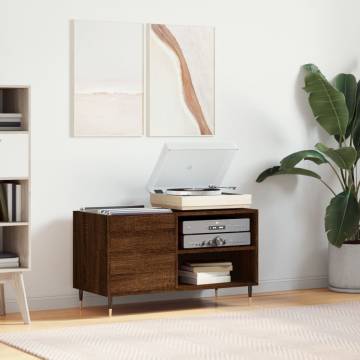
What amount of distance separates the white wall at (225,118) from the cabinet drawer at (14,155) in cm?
44

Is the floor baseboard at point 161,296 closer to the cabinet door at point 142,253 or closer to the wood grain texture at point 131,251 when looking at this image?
the wood grain texture at point 131,251

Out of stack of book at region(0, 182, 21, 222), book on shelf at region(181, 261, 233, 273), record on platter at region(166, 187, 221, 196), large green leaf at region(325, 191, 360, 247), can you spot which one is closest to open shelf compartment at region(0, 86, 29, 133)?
stack of book at region(0, 182, 21, 222)

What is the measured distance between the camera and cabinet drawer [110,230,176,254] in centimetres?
539

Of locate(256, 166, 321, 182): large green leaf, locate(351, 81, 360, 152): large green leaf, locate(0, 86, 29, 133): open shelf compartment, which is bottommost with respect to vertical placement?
locate(256, 166, 321, 182): large green leaf

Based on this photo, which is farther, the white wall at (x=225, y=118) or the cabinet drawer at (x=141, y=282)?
the white wall at (x=225, y=118)

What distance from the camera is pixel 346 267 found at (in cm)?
620

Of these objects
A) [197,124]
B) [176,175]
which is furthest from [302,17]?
[176,175]

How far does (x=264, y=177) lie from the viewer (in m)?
6.20

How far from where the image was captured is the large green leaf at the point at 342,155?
589 centimetres

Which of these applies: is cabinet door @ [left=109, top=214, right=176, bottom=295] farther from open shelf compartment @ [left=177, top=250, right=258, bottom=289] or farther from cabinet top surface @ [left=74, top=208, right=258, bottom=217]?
open shelf compartment @ [left=177, top=250, right=258, bottom=289]

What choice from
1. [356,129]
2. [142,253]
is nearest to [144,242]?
[142,253]

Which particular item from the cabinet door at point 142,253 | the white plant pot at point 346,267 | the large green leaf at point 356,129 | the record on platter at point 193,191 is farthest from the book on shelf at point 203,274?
the large green leaf at point 356,129

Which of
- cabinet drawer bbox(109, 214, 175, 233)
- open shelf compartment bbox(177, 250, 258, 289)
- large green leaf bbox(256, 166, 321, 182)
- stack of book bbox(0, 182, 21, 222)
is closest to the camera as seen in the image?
stack of book bbox(0, 182, 21, 222)

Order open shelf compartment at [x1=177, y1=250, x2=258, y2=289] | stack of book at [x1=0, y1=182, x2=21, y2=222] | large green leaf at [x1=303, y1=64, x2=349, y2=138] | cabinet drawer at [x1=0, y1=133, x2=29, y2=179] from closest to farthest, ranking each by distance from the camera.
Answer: cabinet drawer at [x1=0, y1=133, x2=29, y2=179] → stack of book at [x1=0, y1=182, x2=21, y2=222] → open shelf compartment at [x1=177, y1=250, x2=258, y2=289] → large green leaf at [x1=303, y1=64, x2=349, y2=138]
